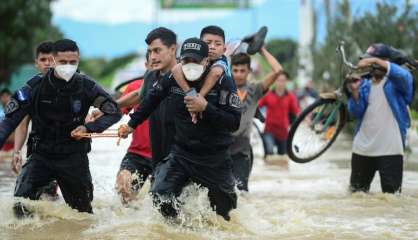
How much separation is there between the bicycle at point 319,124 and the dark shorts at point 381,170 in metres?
0.77

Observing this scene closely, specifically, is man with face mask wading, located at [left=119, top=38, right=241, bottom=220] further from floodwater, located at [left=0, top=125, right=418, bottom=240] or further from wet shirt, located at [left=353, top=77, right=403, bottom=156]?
wet shirt, located at [left=353, top=77, right=403, bottom=156]

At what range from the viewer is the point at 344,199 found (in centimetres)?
908

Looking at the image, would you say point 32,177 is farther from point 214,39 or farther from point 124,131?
point 214,39

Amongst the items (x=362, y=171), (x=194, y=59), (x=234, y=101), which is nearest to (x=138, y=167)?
(x=234, y=101)

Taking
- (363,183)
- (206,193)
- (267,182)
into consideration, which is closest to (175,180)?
(206,193)

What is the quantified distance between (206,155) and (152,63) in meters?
1.05

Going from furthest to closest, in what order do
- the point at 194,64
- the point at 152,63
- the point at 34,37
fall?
1. the point at 34,37
2. the point at 152,63
3. the point at 194,64

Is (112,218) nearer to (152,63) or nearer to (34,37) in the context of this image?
(152,63)

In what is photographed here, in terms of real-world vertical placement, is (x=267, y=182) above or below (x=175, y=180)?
below

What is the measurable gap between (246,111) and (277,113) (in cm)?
519

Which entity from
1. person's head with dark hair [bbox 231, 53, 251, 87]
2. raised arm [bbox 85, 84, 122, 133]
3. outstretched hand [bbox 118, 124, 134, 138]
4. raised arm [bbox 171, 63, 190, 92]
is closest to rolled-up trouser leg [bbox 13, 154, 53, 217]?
raised arm [bbox 85, 84, 122, 133]

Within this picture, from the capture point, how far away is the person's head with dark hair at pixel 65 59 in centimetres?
642

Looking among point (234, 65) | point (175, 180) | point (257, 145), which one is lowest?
point (257, 145)

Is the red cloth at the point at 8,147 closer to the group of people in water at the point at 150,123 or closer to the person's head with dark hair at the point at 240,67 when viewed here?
the group of people in water at the point at 150,123
